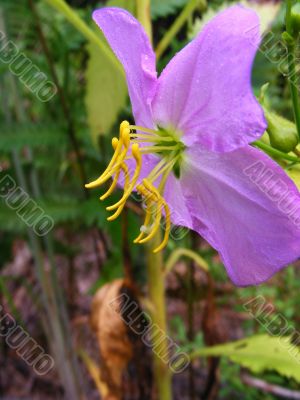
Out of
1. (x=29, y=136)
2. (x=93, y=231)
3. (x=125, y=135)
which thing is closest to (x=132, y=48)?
(x=125, y=135)

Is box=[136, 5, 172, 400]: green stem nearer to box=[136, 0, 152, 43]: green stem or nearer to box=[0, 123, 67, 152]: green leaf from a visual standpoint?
box=[136, 0, 152, 43]: green stem

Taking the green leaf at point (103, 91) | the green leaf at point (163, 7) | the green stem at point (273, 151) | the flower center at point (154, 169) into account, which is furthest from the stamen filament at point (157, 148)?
the green leaf at point (163, 7)

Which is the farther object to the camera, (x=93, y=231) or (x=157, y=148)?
(x=93, y=231)

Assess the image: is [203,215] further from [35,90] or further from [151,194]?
[35,90]

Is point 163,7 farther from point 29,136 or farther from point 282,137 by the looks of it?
point 282,137

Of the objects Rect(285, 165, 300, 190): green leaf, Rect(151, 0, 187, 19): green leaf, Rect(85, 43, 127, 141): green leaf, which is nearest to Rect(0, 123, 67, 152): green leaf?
Rect(85, 43, 127, 141): green leaf

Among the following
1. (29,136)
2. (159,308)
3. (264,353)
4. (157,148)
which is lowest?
(264,353)
